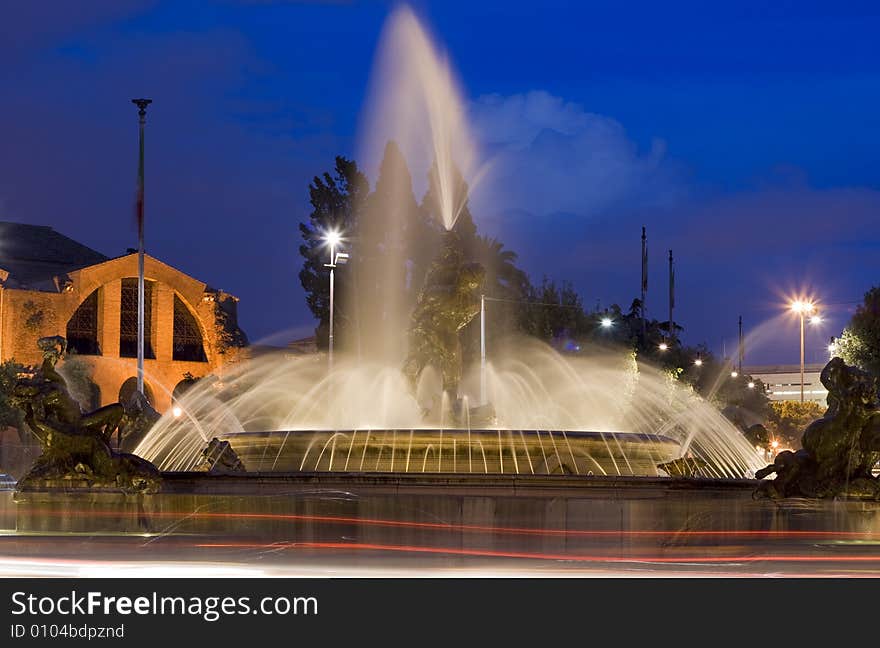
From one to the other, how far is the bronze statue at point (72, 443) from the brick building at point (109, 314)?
46.5 m

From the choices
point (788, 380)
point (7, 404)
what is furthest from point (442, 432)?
point (788, 380)

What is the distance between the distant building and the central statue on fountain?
298ft

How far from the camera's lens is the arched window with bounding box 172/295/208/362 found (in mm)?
69562

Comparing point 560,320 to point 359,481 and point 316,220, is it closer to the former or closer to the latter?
point 316,220

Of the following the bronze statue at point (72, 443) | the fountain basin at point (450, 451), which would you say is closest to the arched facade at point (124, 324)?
the fountain basin at point (450, 451)

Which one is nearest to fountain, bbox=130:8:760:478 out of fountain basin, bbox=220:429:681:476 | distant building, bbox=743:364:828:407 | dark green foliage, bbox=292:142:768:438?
fountain basin, bbox=220:429:681:476

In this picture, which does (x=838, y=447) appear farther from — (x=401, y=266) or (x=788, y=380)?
(x=788, y=380)

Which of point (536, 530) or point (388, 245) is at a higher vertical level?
point (388, 245)

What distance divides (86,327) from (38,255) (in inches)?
241

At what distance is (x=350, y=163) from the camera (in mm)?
57469

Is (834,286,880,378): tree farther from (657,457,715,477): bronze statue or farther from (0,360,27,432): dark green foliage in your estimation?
(657,457,715,477): bronze statue

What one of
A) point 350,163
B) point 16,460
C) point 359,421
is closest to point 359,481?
point 359,421

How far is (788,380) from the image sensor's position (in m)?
116
